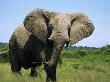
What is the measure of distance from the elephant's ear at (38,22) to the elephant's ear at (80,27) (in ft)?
2.79

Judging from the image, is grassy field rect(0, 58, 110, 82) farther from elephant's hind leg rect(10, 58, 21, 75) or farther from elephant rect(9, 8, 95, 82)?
elephant rect(9, 8, 95, 82)

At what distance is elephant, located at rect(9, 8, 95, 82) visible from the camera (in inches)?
490

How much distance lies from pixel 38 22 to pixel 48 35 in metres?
0.90

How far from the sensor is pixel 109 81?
15.8m

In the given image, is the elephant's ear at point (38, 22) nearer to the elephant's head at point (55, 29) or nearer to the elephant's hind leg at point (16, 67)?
the elephant's head at point (55, 29)

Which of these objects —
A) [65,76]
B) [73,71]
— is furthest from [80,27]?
[73,71]

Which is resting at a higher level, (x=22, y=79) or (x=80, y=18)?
(x=80, y=18)

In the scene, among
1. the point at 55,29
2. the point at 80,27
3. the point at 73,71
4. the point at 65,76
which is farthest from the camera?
the point at 73,71

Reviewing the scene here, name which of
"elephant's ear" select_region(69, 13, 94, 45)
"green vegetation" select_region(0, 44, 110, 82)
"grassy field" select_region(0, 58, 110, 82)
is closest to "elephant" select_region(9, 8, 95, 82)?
"elephant's ear" select_region(69, 13, 94, 45)

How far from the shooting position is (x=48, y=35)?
1355 centimetres

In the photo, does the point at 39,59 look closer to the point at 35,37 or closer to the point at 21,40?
the point at 35,37

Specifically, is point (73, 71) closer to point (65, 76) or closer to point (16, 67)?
point (65, 76)

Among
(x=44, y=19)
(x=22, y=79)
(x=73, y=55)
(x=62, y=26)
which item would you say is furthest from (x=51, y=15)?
(x=73, y=55)

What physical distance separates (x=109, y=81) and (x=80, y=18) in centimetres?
268
